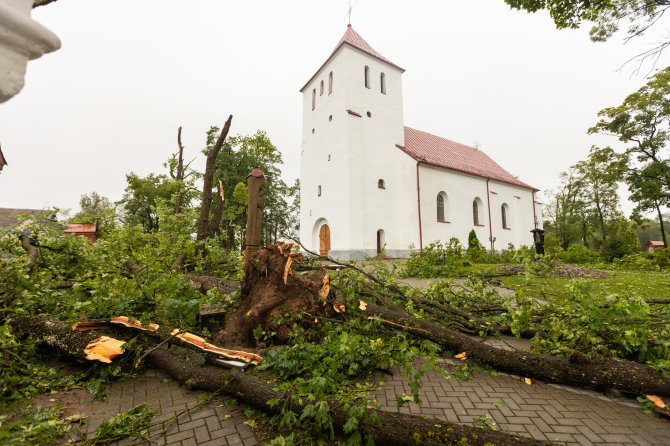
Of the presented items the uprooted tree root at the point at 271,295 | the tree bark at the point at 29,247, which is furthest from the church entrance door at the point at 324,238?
the uprooted tree root at the point at 271,295

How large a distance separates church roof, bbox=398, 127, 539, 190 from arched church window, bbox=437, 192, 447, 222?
1933 mm

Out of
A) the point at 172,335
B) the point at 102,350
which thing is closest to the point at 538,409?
the point at 172,335

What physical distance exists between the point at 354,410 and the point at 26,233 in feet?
18.6

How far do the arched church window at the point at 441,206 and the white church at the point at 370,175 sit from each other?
7 centimetres

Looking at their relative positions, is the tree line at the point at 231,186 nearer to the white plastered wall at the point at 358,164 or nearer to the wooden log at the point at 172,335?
the white plastered wall at the point at 358,164

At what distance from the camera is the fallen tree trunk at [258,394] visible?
1795 millimetres

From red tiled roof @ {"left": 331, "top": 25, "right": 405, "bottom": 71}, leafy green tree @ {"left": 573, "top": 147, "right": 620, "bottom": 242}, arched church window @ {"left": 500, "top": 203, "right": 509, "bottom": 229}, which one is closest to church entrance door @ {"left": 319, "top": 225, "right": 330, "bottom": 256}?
red tiled roof @ {"left": 331, "top": 25, "right": 405, "bottom": 71}

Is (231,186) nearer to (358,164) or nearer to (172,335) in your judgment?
(358,164)

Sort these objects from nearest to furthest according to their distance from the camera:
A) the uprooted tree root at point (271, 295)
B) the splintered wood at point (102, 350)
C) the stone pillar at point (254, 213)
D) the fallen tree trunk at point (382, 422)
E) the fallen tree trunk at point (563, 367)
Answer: the fallen tree trunk at point (382, 422), the fallen tree trunk at point (563, 367), the splintered wood at point (102, 350), the uprooted tree root at point (271, 295), the stone pillar at point (254, 213)

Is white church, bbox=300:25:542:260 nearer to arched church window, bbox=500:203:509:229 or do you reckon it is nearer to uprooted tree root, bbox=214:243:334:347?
arched church window, bbox=500:203:509:229

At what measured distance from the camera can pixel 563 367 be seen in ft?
9.09

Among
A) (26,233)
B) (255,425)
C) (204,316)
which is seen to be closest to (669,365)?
(255,425)

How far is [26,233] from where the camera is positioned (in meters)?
4.66

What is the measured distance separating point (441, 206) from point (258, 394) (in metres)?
19.9
